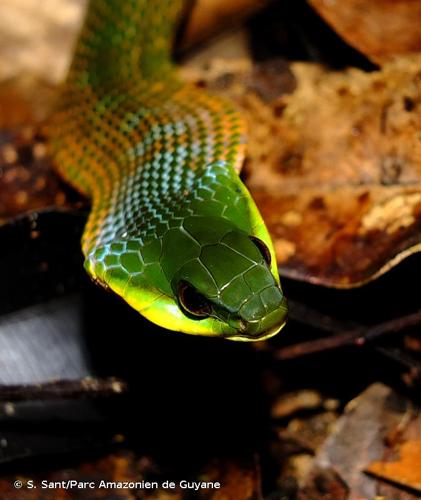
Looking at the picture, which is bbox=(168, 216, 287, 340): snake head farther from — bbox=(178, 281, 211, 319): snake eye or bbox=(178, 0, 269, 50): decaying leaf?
bbox=(178, 0, 269, 50): decaying leaf

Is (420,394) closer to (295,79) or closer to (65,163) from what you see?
(295,79)

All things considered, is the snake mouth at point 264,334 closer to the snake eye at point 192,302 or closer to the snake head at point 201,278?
the snake head at point 201,278

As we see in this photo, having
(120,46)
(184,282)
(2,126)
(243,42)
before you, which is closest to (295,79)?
(243,42)

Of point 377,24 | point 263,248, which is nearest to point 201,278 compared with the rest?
point 263,248

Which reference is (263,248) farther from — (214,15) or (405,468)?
(214,15)

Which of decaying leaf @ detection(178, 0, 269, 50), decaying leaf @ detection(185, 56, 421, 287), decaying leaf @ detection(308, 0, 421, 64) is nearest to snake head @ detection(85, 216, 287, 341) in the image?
decaying leaf @ detection(185, 56, 421, 287)
